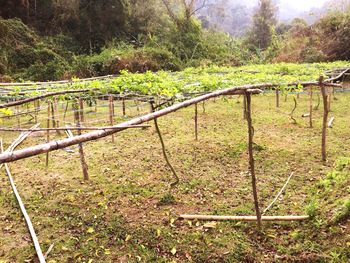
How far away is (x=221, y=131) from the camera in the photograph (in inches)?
429

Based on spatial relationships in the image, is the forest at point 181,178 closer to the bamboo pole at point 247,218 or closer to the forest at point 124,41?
the bamboo pole at point 247,218

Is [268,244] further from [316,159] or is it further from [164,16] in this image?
[164,16]

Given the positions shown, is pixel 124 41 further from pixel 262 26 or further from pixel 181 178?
pixel 181 178

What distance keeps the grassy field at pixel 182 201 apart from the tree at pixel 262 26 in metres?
26.0

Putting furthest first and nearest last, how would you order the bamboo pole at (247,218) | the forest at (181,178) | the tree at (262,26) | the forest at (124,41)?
the tree at (262,26) < the forest at (124,41) < the bamboo pole at (247,218) < the forest at (181,178)

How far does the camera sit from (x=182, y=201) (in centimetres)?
618

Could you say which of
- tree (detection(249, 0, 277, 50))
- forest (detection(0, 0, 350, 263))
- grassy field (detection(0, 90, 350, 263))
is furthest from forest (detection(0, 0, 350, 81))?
grassy field (detection(0, 90, 350, 263))

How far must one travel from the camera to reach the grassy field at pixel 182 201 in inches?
186

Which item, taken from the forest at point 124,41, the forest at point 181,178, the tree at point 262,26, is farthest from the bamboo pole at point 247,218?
the tree at point 262,26

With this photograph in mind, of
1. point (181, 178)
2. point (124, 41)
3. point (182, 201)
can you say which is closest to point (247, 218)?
point (182, 201)

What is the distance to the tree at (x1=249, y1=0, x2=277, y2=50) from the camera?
34.5m

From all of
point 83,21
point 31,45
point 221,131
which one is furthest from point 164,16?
point 221,131

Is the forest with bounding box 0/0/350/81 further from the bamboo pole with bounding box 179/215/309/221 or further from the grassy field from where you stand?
the bamboo pole with bounding box 179/215/309/221

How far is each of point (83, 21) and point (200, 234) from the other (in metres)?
24.6
